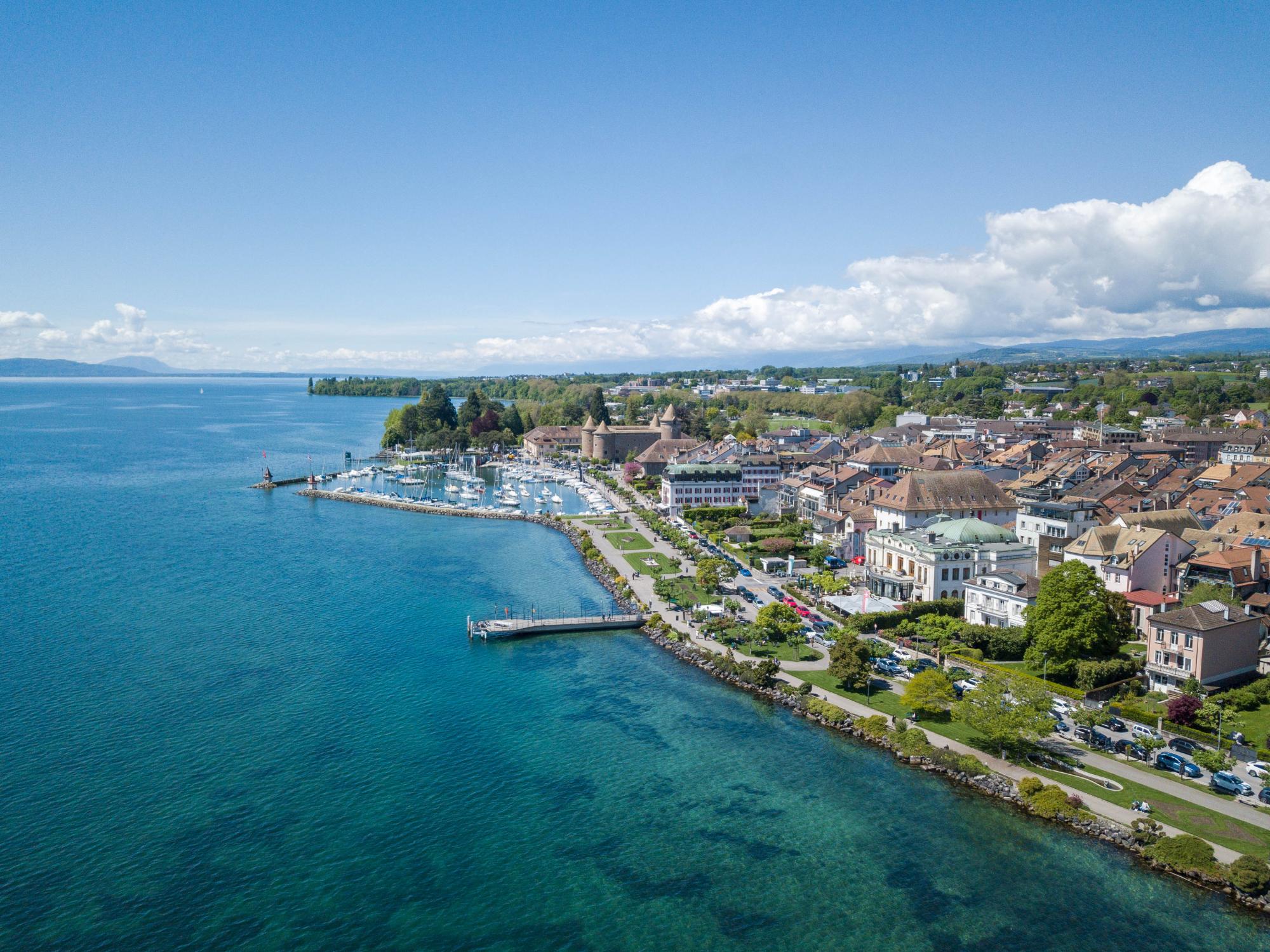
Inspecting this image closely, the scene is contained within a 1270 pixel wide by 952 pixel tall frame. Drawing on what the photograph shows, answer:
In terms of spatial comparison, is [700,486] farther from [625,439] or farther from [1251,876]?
[1251,876]

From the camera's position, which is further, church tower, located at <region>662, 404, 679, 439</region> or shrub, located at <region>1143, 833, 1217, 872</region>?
church tower, located at <region>662, 404, 679, 439</region>

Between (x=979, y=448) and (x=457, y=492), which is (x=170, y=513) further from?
(x=979, y=448)

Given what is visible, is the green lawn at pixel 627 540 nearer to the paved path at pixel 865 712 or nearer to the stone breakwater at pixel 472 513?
the paved path at pixel 865 712

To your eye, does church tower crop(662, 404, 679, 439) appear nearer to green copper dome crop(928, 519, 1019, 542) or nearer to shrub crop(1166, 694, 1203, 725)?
green copper dome crop(928, 519, 1019, 542)

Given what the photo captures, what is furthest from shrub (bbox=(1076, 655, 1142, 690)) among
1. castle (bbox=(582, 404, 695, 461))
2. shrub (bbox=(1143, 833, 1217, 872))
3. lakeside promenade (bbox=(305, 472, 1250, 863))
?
castle (bbox=(582, 404, 695, 461))

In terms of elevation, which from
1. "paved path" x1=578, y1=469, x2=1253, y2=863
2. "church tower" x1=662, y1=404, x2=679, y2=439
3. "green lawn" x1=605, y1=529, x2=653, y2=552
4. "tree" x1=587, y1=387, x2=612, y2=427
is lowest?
"paved path" x1=578, y1=469, x2=1253, y2=863

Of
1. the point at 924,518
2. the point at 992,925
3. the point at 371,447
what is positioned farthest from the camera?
the point at 371,447

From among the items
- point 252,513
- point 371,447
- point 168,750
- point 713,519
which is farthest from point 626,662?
point 371,447
